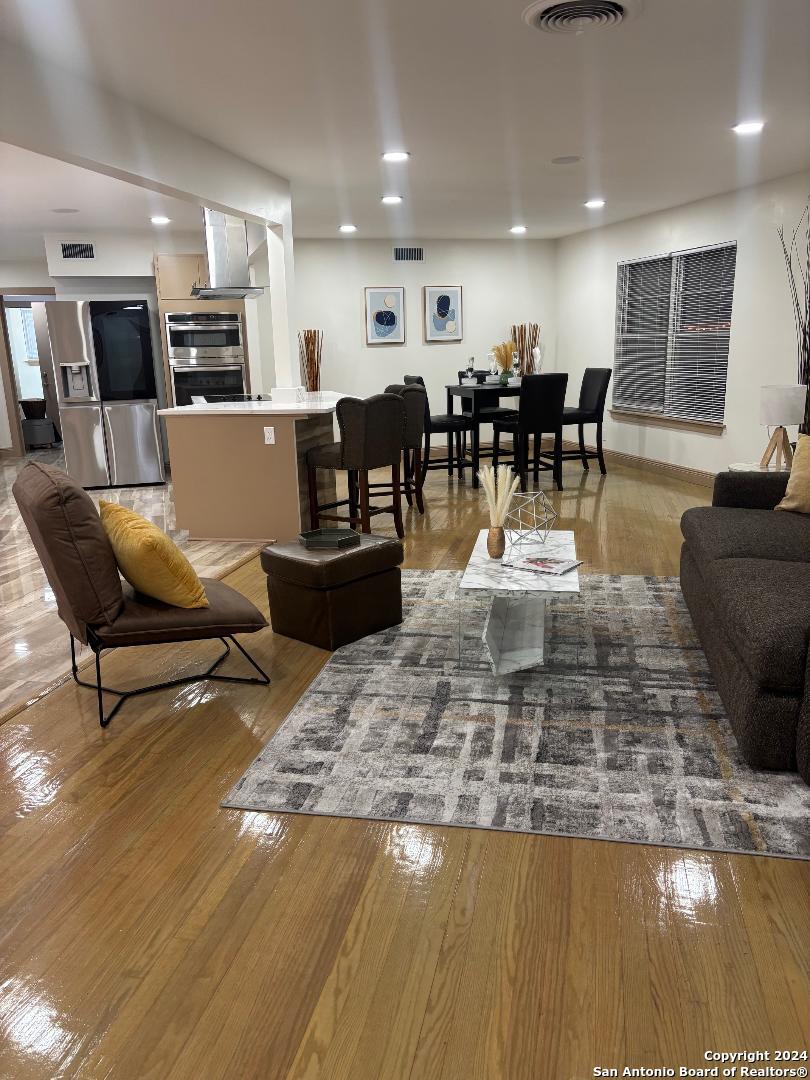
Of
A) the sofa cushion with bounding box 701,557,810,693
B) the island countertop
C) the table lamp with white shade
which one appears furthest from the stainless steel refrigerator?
the sofa cushion with bounding box 701,557,810,693

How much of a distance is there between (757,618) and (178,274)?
729 centimetres

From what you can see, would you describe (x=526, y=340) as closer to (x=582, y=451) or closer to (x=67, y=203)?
(x=582, y=451)

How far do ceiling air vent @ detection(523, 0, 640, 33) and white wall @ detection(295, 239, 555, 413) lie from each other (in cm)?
644

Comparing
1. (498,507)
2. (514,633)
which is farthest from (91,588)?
(514,633)

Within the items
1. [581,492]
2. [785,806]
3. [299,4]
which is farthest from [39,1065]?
[581,492]

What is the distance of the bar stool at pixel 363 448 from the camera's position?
504 cm

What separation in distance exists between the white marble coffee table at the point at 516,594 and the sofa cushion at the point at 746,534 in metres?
0.56

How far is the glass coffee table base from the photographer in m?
3.25

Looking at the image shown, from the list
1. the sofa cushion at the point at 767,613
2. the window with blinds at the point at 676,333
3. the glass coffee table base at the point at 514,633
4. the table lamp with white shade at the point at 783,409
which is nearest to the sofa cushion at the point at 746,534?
the sofa cushion at the point at 767,613

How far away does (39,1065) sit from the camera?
1.52m

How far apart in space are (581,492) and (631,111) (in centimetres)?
342

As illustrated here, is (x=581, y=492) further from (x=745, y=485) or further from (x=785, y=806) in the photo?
(x=785, y=806)

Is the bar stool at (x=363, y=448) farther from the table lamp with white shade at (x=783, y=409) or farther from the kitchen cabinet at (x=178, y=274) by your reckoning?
the kitchen cabinet at (x=178, y=274)

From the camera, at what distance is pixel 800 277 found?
19.7ft
